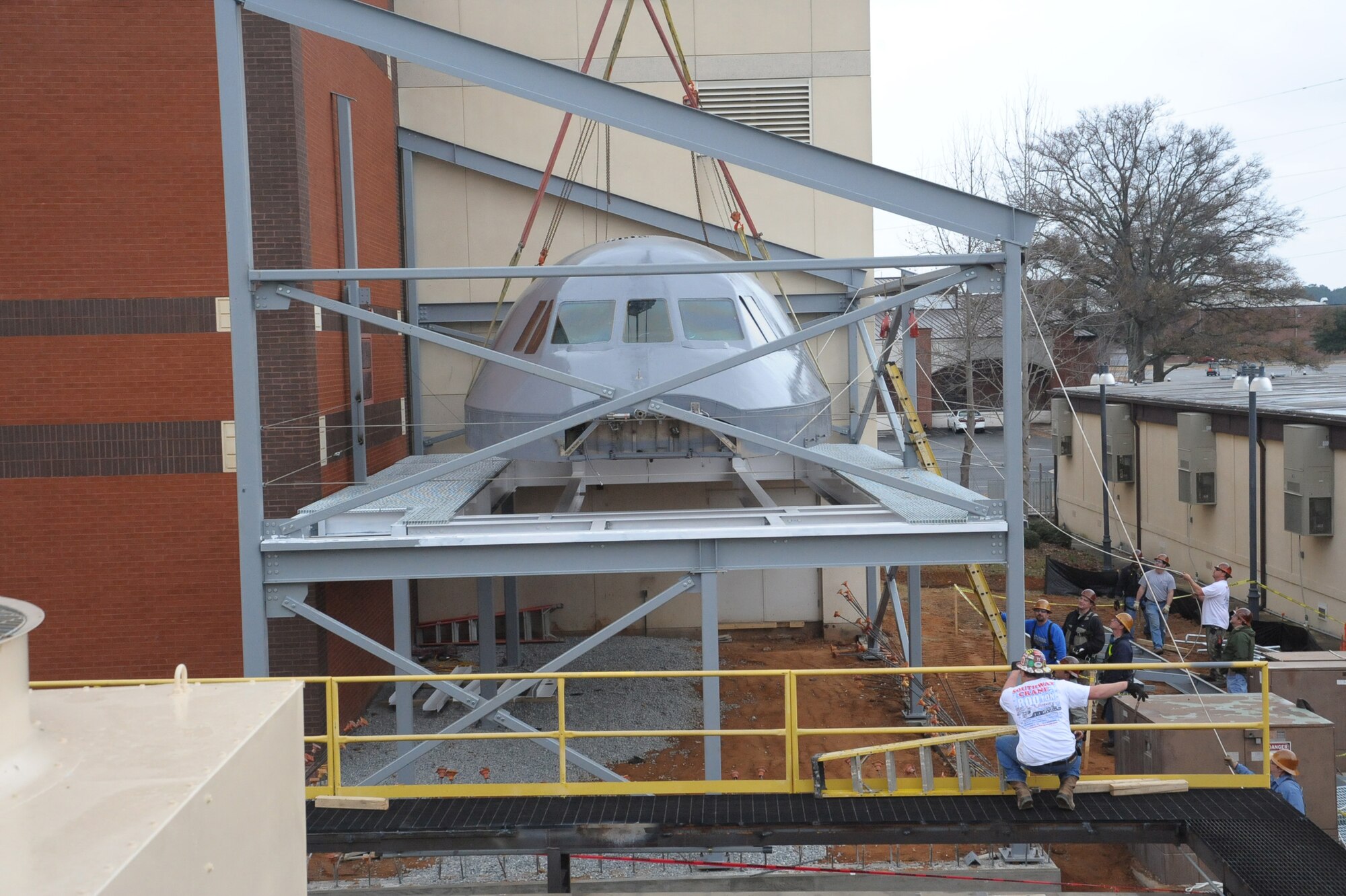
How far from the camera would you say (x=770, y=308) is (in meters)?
14.9

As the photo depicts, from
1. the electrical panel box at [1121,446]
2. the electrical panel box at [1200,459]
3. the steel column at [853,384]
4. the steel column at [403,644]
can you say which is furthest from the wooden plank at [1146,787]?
the electrical panel box at [1121,446]

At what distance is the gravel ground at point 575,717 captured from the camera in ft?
41.9

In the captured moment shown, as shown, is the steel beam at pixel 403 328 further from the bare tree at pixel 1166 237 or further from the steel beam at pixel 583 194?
the bare tree at pixel 1166 237

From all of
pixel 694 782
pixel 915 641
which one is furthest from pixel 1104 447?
pixel 694 782

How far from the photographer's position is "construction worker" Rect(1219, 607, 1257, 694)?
12.3 meters

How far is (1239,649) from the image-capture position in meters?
12.6

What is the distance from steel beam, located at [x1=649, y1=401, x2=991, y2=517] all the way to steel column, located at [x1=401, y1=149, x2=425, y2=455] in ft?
30.4

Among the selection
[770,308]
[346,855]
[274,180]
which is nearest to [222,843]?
[346,855]

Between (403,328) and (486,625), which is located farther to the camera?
(486,625)

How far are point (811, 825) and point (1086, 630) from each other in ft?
20.5

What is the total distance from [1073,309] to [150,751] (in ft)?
143

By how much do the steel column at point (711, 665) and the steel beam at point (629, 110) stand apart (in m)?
3.37

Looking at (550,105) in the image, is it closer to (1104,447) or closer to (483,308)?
(483,308)

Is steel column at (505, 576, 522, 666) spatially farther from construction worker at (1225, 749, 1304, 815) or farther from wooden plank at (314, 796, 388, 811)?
construction worker at (1225, 749, 1304, 815)
